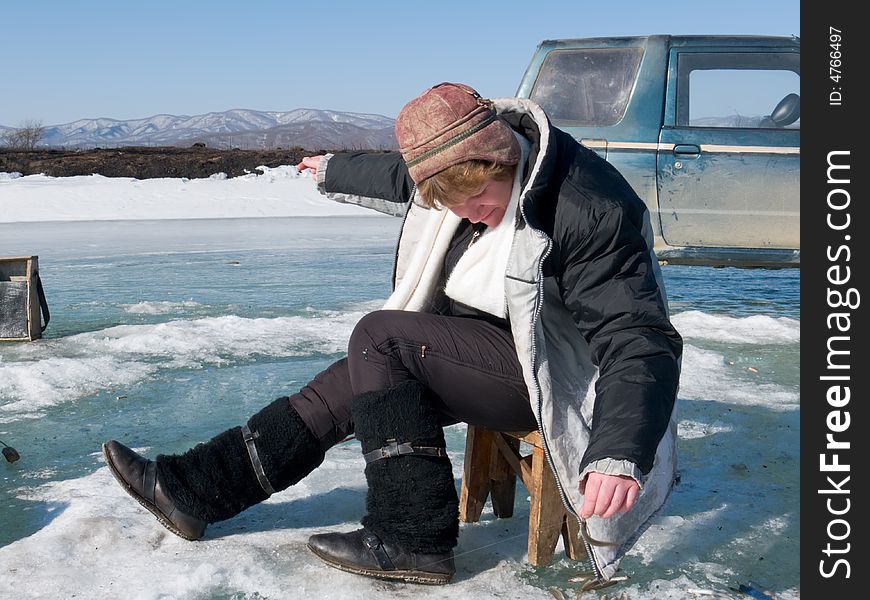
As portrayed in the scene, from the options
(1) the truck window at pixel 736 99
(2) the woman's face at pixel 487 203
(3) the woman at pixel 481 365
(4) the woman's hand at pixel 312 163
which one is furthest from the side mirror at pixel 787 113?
(2) the woman's face at pixel 487 203

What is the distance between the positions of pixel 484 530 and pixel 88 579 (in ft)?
3.43

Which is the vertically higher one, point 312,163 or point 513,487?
point 312,163

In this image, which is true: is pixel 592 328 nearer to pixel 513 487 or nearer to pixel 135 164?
pixel 513 487

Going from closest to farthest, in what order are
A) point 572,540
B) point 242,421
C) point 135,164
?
point 572,540, point 242,421, point 135,164

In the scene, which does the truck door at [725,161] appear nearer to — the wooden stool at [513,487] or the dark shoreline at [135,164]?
the wooden stool at [513,487]

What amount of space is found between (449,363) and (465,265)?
26cm

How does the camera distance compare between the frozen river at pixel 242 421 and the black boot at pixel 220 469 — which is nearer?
the frozen river at pixel 242 421

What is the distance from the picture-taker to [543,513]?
229cm

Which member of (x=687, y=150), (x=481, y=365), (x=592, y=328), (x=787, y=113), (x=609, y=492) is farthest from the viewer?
(x=787, y=113)

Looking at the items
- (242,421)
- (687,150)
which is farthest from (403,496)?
(687,150)

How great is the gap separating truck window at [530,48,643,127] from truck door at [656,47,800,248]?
27cm

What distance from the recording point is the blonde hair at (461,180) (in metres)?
2.05

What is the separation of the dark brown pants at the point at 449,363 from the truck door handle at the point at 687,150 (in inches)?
139

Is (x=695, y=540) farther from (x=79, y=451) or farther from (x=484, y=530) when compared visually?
(x=79, y=451)
